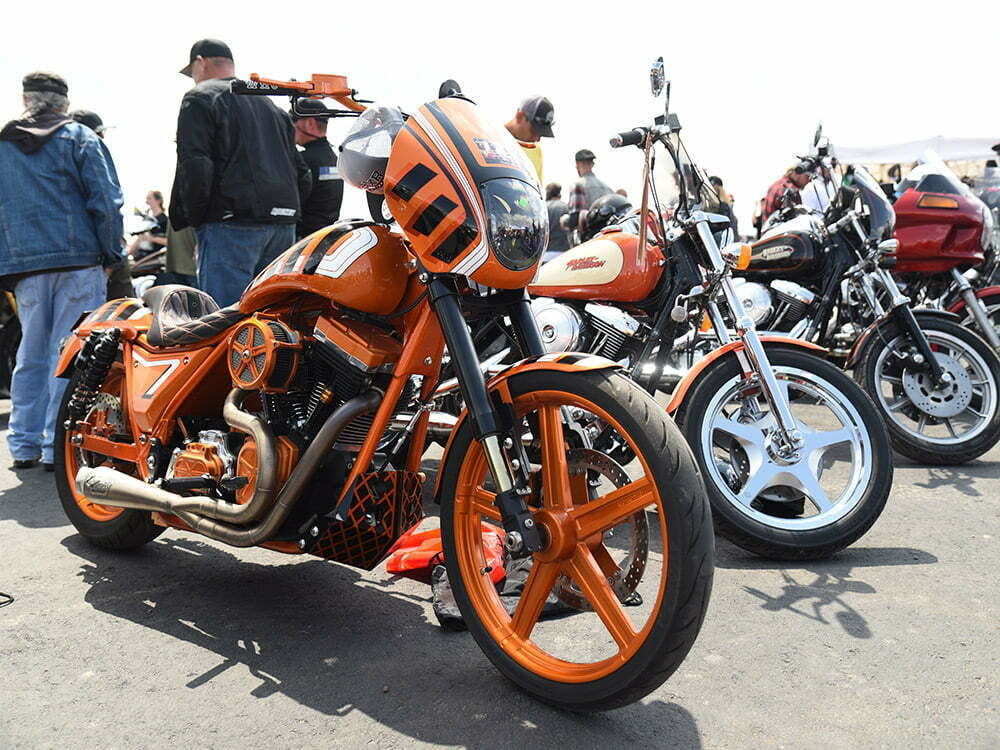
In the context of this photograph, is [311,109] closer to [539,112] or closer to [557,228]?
[539,112]

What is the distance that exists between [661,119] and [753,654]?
2287mm

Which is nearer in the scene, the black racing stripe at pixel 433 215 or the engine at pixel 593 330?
the black racing stripe at pixel 433 215

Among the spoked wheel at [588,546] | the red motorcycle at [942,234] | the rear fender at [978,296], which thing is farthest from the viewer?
the rear fender at [978,296]

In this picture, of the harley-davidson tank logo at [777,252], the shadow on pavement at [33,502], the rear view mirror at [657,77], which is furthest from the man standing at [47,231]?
the harley-davidson tank logo at [777,252]

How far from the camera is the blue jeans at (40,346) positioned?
5.20 meters

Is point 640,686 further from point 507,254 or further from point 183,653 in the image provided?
point 183,653

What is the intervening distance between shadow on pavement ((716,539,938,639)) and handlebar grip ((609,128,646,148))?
171cm

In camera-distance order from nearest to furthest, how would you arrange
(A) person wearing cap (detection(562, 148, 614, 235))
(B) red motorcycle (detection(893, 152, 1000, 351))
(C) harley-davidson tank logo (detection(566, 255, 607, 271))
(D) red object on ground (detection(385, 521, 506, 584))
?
1. (D) red object on ground (detection(385, 521, 506, 584))
2. (C) harley-davidson tank logo (detection(566, 255, 607, 271))
3. (B) red motorcycle (detection(893, 152, 1000, 351))
4. (A) person wearing cap (detection(562, 148, 614, 235))

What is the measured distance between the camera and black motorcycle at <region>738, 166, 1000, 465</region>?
5.00 meters

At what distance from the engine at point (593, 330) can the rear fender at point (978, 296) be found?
3.44 metres

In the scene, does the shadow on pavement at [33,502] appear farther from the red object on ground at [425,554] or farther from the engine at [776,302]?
the engine at [776,302]

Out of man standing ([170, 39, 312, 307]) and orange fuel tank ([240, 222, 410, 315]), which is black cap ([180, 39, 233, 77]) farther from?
orange fuel tank ([240, 222, 410, 315])

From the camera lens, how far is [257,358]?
2844 mm

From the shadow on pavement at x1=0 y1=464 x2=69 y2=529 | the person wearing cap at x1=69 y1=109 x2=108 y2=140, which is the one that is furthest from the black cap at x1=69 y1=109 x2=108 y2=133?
the shadow on pavement at x1=0 y1=464 x2=69 y2=529
